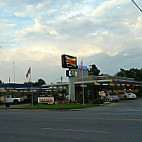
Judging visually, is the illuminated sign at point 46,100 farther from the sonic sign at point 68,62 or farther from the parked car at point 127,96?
the parked car at point 127,96

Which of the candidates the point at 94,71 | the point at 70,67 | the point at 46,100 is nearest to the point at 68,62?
the point at 70,67

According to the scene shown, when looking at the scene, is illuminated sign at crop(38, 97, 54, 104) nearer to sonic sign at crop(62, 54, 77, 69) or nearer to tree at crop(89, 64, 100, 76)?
sonic sign at crop(62, 54, 77, 69)

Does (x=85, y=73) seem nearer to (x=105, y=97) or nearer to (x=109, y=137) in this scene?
(x=105, y=97)

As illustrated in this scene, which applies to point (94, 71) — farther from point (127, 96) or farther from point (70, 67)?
point (70, 67)

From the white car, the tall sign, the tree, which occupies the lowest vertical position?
the white car

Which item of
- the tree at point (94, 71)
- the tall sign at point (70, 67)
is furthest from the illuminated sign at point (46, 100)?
the tree at point (94, 71)

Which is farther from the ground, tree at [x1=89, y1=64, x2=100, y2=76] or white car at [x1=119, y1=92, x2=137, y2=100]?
tree at [x1=89, y1=64, x2=100, y2=76]

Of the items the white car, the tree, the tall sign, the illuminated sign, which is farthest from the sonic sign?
the tree

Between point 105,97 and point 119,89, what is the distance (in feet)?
93.4

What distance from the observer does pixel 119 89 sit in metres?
68.9

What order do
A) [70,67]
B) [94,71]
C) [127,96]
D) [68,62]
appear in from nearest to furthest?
[68,62] → [70,67] → [127,96] → [94,71]

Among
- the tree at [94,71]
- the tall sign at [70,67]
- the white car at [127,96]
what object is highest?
the tree at [94,71]

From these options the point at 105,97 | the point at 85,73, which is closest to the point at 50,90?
the point at 85,73

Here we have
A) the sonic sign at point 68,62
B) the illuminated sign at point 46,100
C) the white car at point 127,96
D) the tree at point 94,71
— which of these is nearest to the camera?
the illuminated sign at point 46,100
